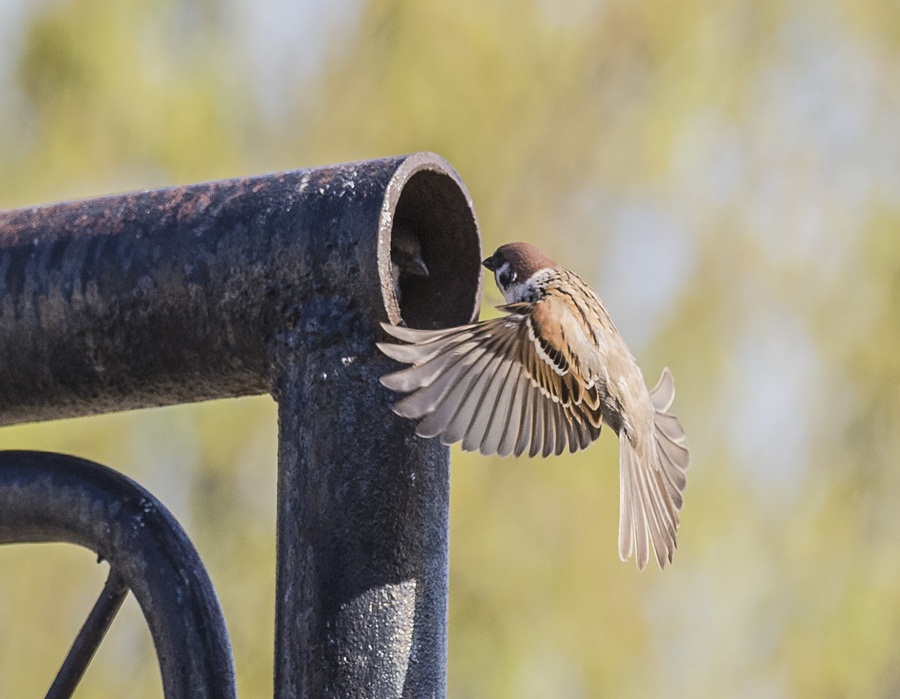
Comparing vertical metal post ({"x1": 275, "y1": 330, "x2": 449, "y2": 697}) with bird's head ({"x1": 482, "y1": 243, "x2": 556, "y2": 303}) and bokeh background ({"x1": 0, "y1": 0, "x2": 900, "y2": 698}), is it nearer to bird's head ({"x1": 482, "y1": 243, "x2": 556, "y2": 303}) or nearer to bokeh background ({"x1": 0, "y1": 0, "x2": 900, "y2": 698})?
bird's head ({"x1": 482, "y1": 243, "x2": 556, "y2": 303})

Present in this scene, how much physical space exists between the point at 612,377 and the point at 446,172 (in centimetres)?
114

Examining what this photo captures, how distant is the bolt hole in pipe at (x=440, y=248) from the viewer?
1.29 meters

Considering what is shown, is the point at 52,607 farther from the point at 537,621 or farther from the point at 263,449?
the point at 537,621

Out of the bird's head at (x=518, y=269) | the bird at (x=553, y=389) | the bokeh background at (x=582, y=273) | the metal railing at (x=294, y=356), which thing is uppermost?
the bokeh background at (x=582, y=273)

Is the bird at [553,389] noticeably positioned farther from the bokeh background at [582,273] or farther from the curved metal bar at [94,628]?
the bokeh background at [582,273]

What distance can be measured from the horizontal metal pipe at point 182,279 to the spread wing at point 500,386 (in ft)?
0.25

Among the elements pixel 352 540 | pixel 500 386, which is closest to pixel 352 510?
pixel 352 540

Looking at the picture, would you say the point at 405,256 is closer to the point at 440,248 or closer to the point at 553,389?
the point at 440,248

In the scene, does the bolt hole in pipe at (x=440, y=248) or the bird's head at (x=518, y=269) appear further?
the bird's head at (x=518, y=269)

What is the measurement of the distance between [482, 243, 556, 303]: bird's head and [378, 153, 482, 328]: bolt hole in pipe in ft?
2.66

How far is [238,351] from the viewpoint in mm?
1160

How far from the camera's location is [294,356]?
1148 mm

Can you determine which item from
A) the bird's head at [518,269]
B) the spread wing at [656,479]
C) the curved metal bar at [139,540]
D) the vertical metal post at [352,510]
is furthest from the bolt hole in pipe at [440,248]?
the spread wing at [656,479]

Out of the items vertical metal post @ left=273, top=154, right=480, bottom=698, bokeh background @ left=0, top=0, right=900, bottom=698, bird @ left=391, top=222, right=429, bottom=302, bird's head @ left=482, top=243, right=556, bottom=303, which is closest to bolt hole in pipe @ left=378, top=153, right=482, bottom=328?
bird @ left=391, top=222, right=429, bottom=302
